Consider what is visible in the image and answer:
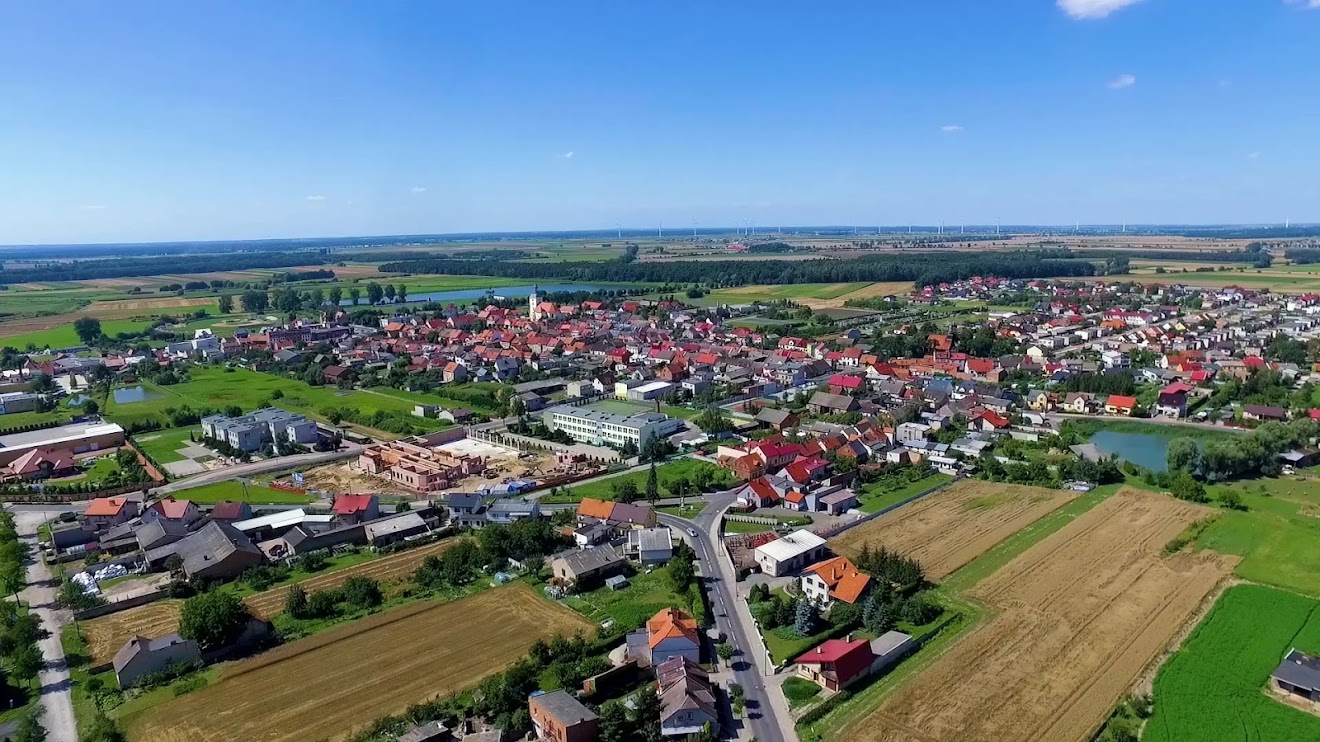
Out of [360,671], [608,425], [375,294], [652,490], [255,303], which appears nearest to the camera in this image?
[360,671]

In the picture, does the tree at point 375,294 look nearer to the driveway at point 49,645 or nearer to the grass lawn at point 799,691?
the driveway at point 49,645

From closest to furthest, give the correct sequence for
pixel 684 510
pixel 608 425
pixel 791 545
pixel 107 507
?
1. pixel 791 545
2. pixel 107 507
3. pixel 684 510
4. pixel 608 425

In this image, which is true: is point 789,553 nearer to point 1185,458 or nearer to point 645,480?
point 645,480

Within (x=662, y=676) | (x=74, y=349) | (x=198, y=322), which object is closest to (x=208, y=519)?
(x=662, y=676)

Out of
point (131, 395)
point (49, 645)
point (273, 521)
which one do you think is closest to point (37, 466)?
point (273, 521)

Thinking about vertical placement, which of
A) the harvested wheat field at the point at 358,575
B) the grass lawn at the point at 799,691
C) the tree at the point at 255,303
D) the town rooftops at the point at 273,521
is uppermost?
the tree at the point at 255,303

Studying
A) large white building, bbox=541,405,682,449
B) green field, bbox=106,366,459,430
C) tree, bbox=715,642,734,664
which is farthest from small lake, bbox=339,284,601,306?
tree, bbox=715,642,734,664

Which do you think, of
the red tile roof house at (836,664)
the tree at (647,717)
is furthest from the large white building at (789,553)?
the tree at (647,717)
